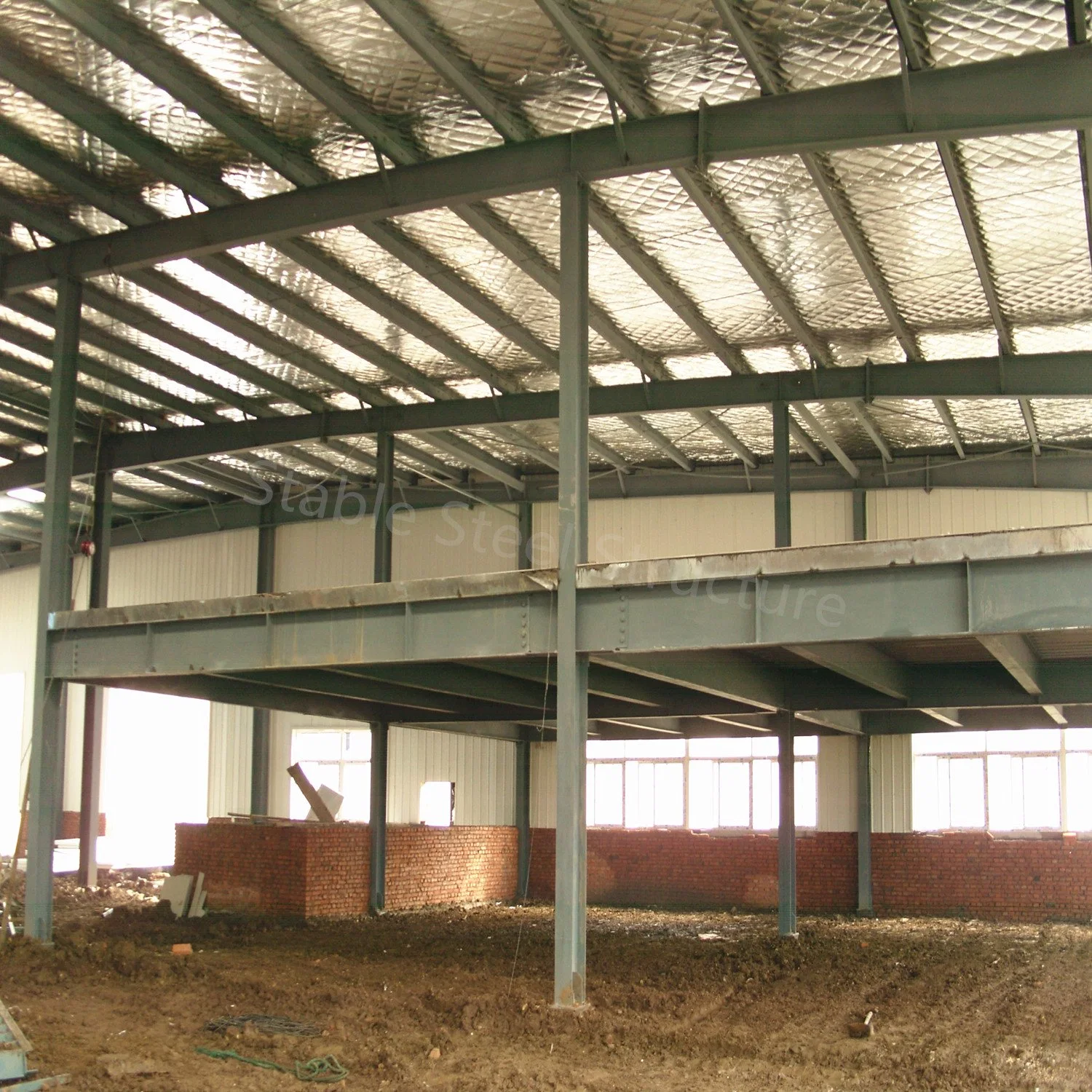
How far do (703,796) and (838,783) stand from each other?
2883 mm

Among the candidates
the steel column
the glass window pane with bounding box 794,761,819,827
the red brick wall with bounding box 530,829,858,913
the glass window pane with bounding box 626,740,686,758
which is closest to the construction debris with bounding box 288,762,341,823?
the steel column

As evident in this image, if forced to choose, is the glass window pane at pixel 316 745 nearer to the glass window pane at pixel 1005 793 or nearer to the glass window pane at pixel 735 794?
the glass window pane at pixel 735 794

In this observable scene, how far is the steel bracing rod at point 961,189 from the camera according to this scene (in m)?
10.3

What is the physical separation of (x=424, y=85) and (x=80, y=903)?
54.6 ft

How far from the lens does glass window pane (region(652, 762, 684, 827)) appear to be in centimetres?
2562

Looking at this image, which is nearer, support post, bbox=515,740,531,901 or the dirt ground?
the dirt ground

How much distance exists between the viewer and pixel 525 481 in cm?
2567

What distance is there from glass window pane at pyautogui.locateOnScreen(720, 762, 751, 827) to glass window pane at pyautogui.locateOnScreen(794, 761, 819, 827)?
3.34ft

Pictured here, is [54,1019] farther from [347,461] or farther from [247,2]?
[347,461]

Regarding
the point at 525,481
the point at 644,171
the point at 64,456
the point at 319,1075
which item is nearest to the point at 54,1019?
the point at 319,1075

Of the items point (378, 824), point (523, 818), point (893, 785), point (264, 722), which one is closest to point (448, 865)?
point (523, 818)

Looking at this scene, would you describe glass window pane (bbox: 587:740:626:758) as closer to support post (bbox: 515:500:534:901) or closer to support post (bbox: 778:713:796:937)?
support post (bbox: 515:500:534:901)

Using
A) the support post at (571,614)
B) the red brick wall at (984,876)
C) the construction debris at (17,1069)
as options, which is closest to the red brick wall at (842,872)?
the red brick wall at (984,876)

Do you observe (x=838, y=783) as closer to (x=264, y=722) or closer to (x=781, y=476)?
(x=781, y=476)
